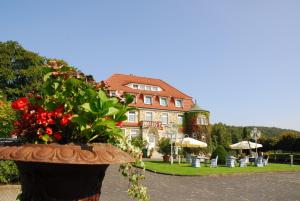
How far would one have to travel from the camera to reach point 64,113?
273cm

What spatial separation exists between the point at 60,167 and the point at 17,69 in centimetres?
4092

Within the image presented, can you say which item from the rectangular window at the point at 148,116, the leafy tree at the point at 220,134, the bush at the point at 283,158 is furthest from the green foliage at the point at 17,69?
the bush at the point at 283,158

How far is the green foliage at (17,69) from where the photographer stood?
126 feet

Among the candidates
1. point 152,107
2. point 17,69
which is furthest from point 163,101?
point 17,69

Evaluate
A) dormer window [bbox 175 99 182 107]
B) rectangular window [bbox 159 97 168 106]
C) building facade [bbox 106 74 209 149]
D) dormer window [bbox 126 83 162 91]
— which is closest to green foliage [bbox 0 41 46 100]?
building facade [bbox 106 74 209 149]

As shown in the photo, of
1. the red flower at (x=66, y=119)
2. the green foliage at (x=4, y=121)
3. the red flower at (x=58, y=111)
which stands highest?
the green foliage at (x=4, y=121)

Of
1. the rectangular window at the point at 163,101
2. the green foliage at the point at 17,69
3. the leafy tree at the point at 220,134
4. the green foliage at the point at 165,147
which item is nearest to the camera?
the green foliage at the point at 165,147

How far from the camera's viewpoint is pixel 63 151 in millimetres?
2441

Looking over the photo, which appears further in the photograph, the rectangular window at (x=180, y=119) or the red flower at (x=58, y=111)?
the rectangular window at (x=180, y=119)

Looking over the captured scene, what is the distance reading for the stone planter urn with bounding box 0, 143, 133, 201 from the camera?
239 centimetres

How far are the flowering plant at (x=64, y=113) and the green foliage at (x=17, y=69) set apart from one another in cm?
3714

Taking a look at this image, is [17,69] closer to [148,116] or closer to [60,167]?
[148,116]

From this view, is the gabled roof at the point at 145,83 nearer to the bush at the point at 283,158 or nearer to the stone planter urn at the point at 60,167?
the bush at the point at 283,158

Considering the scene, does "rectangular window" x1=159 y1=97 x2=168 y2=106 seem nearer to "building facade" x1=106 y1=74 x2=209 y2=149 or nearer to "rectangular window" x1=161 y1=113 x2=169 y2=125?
"building facade" x1=106 y1=74 x2=209 y2=149
